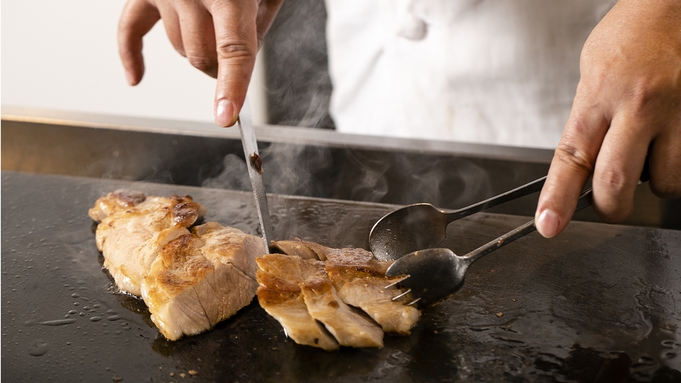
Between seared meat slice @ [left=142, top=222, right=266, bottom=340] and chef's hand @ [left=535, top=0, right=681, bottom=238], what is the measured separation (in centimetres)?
99

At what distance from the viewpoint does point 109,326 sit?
1996 mm

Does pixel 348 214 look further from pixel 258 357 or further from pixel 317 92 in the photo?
pixel 317 92

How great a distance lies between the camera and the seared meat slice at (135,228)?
2189 millimetres

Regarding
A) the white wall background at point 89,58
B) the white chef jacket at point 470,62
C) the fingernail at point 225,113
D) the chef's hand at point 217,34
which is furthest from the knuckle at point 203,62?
the white wall background at point 89,58

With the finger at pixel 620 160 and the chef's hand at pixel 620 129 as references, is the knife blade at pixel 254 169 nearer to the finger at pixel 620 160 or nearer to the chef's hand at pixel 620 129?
the chef's hand at pixel 620 129

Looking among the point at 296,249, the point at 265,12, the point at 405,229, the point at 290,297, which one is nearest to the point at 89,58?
the point at 265,12

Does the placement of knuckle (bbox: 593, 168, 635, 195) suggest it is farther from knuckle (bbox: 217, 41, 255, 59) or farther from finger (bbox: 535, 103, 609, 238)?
knuckle (bbox: 217, 41, 255, 59)

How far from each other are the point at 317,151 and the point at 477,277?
3.80 feet

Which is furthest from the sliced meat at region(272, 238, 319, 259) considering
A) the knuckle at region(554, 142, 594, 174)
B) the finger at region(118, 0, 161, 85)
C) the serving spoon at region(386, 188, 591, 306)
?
the finger at region(118, 0, 161, 85)

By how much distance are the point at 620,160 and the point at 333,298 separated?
0.93 meters

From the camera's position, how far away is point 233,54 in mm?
2102

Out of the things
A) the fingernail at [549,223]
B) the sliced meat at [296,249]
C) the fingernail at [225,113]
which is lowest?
the sliced meat at [296,249]

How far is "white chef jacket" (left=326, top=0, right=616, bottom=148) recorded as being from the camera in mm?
3148

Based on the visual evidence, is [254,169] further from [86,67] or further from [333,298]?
[86,67]
